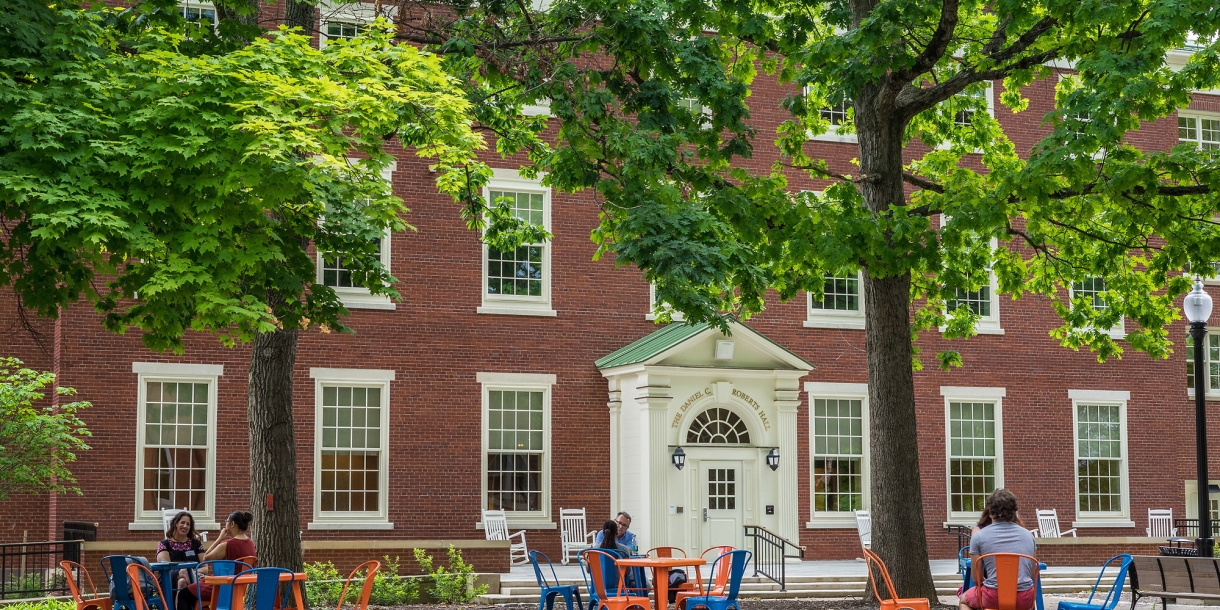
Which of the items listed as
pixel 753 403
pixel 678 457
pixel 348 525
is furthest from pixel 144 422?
pixel 753 403

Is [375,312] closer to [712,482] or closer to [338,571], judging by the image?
[338,571]

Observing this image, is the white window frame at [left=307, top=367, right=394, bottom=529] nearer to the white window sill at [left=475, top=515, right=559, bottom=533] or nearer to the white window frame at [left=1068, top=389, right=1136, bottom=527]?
the white window sill at [left=475, top=515, right=559, bottom=533]

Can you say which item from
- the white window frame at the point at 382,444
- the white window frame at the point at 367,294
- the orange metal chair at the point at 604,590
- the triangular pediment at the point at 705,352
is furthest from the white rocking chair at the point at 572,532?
the orange metal chair at the point at 604,590

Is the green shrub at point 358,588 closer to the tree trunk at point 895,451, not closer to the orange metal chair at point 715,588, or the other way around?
the orange metal chair at point 715,588

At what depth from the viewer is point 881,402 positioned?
1369 cm

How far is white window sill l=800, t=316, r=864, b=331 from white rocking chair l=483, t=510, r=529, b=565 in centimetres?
675

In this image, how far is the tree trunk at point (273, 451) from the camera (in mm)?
13766

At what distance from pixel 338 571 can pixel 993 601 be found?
11414 mm

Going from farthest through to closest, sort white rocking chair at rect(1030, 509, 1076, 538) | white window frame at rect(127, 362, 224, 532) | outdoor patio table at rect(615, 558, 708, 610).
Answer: white rocking chair at rect(1030, 509, 1076, 538) → white window frame at rect(127, 362, 224, 532) → outdoor patio table at rect(615, 558, 708, 610)

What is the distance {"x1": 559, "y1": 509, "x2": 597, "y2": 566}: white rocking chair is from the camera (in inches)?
854

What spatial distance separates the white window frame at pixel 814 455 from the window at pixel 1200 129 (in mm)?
9410

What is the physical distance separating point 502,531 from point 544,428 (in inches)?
78.5

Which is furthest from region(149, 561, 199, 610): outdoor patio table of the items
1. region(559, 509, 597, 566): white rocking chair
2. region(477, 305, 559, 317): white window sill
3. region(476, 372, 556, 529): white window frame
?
region(477, 305, 559, 317): white window sill

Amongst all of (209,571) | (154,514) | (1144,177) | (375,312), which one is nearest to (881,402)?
(1144,177)
